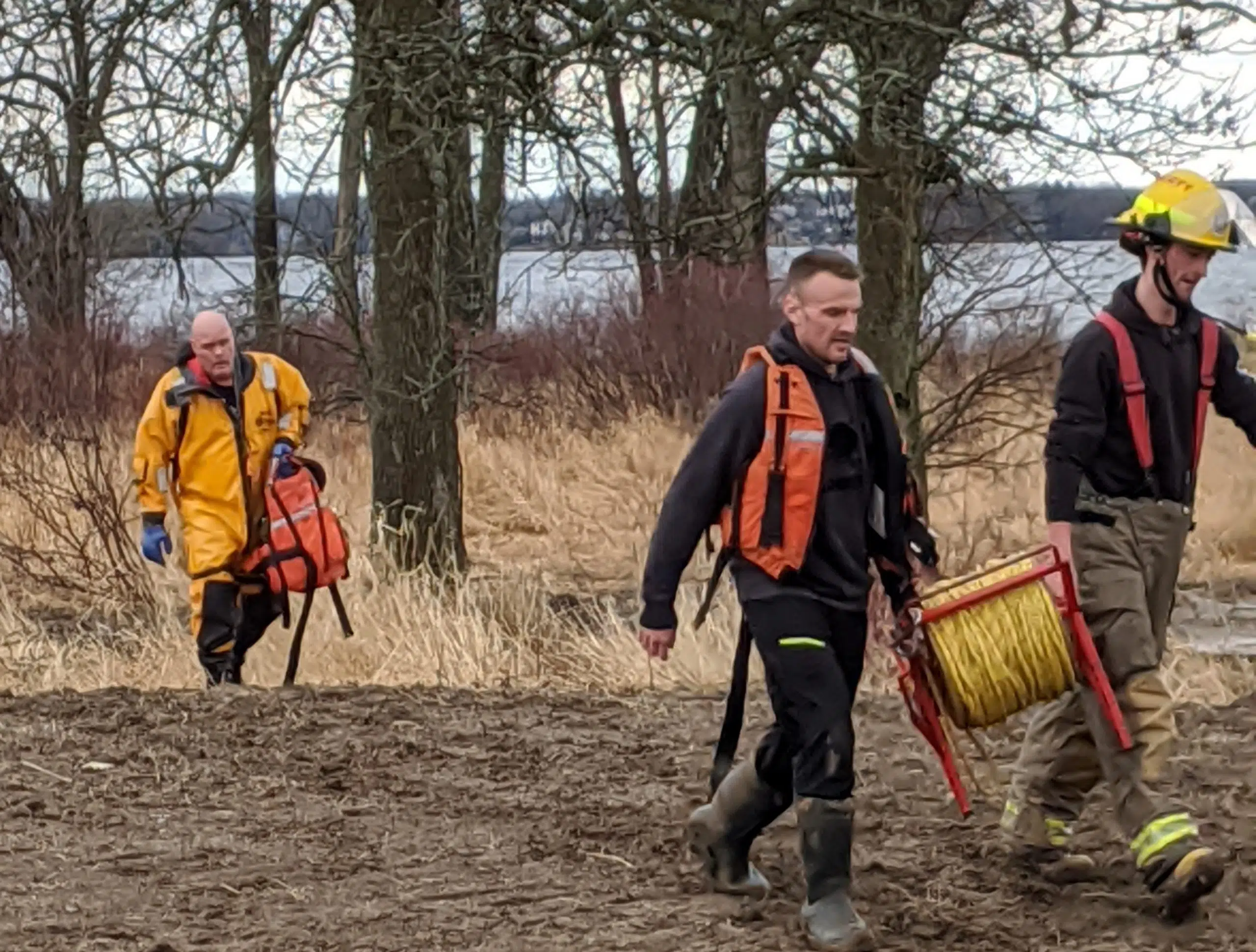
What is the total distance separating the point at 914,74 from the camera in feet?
30.3

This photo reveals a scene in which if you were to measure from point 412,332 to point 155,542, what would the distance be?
9.54 ft

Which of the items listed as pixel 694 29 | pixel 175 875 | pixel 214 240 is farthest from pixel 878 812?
pixel 214 240

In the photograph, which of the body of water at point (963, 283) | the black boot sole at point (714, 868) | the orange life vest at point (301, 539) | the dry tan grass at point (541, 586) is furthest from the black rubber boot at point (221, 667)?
the black boot sole at point (714, 868)

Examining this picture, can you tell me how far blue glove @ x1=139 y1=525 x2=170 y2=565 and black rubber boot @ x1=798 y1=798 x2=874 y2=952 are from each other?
4.25 metres

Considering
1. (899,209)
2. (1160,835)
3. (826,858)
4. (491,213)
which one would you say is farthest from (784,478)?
(491,213)

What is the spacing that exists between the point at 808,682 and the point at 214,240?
64.2 ft

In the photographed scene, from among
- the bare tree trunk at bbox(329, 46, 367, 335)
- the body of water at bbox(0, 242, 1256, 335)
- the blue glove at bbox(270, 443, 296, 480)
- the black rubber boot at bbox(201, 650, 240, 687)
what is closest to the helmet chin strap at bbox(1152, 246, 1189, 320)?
the body of water at bbox(0, 242, 1256, 335)

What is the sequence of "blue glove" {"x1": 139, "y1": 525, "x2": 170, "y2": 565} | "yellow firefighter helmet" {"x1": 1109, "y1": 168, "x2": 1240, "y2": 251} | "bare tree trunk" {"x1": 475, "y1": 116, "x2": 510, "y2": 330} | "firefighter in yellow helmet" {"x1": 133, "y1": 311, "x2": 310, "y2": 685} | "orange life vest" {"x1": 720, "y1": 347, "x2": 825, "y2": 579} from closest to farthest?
"orange life vest" {"x1": 720, "y1": 347, "x2": 825, "y2": 579} → "yellow firefighter helmet" {"x1": 1109, "y1": 168, "x2": 1240, "y2": 251} → "blue glove" {"x1": 139, "y1": 525, "x2": 170, "y2": 565} → "firefighter in yellow helmet" {"x1": 133, "y1": 311, "x2": 310, "y2": 685} → "bare tree trunk" {"x1": 475, "y1": 116, "x2": 510, "y2": 330}

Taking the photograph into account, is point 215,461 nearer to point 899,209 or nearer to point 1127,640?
point 899,209

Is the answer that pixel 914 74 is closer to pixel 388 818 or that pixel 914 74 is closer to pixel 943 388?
pixel 388 818

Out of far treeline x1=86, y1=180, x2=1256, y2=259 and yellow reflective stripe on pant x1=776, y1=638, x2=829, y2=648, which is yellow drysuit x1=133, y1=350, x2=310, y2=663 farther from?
yellow reflective stripe on pant x1=776, y1=638, x2=829, y2=648

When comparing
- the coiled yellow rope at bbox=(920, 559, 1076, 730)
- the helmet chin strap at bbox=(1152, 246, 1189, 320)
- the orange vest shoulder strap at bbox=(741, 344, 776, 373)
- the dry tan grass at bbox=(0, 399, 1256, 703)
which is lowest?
the dry tan grass at bbox=(0, 399, 1256, 703)

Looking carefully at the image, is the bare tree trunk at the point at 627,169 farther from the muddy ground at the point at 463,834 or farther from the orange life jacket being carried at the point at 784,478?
the orange life jacket being carried at the point at 784,478

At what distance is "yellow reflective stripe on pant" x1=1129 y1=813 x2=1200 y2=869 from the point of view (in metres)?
5.32
